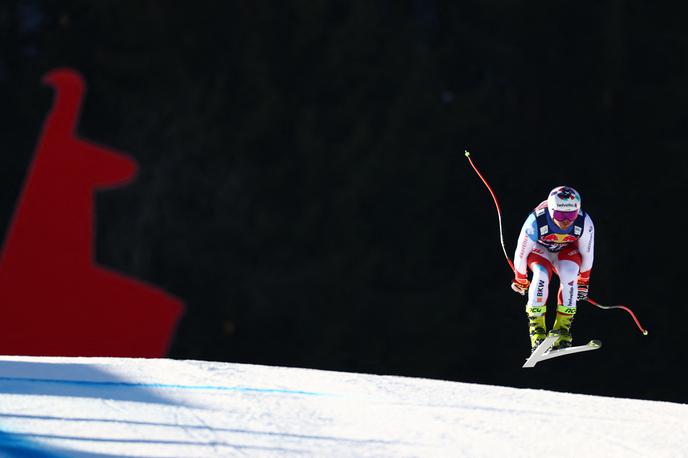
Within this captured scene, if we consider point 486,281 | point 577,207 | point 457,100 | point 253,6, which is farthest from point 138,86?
point 577,207

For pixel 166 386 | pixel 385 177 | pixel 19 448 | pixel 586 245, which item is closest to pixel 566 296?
pixel 586 245

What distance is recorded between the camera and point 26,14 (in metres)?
16.7

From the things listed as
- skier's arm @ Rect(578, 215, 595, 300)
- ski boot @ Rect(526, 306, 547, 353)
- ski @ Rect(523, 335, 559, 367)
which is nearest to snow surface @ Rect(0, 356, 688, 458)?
ski @ Rect(523, 335, 559, 367)

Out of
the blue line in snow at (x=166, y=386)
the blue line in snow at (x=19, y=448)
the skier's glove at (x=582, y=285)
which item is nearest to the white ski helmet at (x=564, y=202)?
the skier's glove at (x=582, y=285)

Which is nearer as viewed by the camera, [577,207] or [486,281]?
[577,207]

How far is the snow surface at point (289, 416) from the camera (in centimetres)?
648

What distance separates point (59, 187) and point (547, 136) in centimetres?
602

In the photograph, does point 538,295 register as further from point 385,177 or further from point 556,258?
point 385,177

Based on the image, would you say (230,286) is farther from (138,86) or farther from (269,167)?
(138,86)

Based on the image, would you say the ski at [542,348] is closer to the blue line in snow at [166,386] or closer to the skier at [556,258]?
the skier at [556,258]

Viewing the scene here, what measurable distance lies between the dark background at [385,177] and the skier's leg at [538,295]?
783 cm

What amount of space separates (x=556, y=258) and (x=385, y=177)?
7.97 meters

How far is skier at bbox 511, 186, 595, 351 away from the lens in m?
6.95

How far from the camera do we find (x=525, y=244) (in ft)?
23.2
